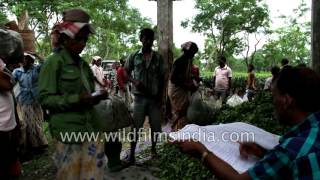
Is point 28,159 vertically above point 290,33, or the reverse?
point 290,33

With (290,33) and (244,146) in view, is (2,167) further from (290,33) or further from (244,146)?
(290,33)

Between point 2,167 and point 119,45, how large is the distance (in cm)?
3843

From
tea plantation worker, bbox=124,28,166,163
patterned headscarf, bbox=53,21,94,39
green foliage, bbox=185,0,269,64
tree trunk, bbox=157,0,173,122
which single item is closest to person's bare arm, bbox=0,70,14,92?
patterned headscarf, bbox=53,21,94,39

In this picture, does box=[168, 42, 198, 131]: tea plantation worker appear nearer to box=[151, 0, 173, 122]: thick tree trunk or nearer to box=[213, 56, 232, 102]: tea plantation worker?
box=[151, 0, 173, 122]: thick tree trunk

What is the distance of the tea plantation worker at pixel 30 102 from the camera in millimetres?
7906

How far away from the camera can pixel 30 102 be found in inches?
315

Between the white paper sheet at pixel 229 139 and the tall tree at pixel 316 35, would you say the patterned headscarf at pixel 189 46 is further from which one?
the white paper sheet at pixel 229 139

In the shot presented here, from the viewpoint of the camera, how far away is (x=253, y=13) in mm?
30172

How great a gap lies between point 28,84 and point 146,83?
8.85 feet

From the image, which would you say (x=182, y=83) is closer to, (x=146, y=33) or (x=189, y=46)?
(x=189, y=46)

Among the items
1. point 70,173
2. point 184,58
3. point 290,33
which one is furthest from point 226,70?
point 290,33

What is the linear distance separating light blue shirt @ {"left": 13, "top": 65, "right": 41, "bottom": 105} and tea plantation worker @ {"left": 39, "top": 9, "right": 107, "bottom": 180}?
4589 mm

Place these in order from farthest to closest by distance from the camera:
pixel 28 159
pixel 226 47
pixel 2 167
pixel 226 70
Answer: pixel 226 47 < pixel 226 70 < pixel 28 159 < pixel 2 167

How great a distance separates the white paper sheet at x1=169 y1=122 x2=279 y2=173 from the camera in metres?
2.18
